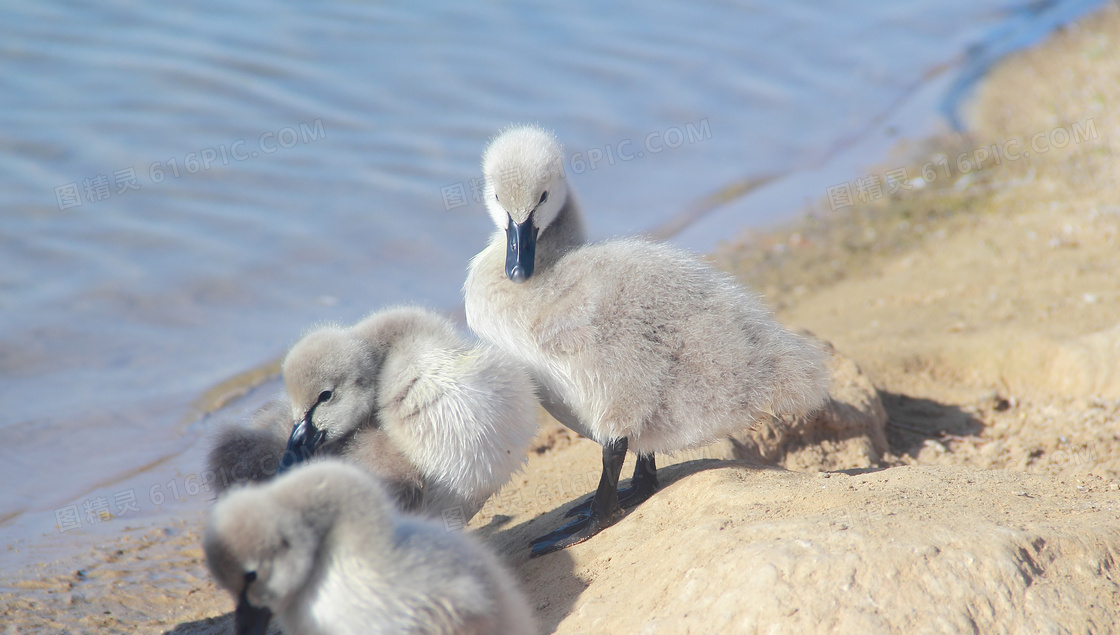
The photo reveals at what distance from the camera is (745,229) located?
903 cm

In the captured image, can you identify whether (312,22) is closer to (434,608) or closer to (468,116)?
(468,116)

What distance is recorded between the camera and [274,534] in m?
2.74

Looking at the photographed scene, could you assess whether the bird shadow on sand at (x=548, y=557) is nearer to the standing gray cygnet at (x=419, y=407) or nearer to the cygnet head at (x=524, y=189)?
the standing gray cygnet at (x=419, y=407)

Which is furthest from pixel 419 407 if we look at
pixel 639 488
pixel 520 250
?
pixel 639 488

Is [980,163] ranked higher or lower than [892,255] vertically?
higher

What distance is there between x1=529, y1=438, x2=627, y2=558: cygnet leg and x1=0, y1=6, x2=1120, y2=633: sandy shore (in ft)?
0.35

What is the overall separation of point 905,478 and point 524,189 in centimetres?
198

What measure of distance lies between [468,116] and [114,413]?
5.45m

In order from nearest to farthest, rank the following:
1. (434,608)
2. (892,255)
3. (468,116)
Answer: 1. (434,608)
2. (892,255)
3. (468,116)

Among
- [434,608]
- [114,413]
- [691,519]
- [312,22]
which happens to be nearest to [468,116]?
[312,22]

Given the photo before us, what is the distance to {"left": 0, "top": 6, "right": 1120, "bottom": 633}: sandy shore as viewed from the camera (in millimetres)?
2957

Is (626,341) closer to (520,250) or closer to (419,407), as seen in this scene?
(520,250)

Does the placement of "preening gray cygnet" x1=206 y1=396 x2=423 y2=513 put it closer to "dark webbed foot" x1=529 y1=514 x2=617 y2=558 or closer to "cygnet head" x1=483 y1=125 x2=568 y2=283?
"dark webbed foot" x1=529 y1=514 x2=617 y2=558

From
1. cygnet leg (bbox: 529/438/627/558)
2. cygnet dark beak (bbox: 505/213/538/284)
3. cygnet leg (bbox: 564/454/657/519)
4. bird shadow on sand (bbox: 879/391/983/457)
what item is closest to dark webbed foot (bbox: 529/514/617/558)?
cygnet leg (bbox: 529/438/627/558)
